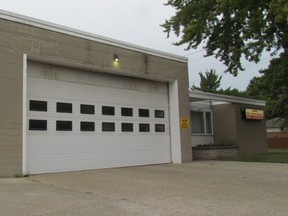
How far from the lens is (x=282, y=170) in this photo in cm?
1550

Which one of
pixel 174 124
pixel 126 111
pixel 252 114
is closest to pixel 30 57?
pixel 126 111

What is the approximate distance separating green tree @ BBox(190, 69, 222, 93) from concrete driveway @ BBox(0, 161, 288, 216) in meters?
53.9

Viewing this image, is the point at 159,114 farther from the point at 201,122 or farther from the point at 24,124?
the point at 24,124

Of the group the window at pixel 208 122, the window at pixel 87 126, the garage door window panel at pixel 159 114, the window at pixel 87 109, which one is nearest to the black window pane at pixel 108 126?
the window at pixel 87 126

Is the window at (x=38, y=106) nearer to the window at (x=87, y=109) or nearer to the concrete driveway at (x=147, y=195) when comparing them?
the window at (x=87, y=109)

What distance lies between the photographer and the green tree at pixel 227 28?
48.9 feet

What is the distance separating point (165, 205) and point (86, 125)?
330 inches

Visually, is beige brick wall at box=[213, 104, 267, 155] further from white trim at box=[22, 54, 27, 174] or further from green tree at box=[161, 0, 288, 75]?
white trim at box=[22, 54, 27, 174]

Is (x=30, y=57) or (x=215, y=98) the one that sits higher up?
(x=30, y=57)

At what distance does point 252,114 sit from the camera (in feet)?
87.7

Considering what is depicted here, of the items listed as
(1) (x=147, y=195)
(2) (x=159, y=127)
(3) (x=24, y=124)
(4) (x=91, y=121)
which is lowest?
(1) (x=147, y=195)

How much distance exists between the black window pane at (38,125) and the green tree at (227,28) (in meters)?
6.28

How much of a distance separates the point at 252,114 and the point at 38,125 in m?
16.5

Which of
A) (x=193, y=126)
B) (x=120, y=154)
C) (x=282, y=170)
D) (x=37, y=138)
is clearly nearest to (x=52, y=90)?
(x=37, y=138)
